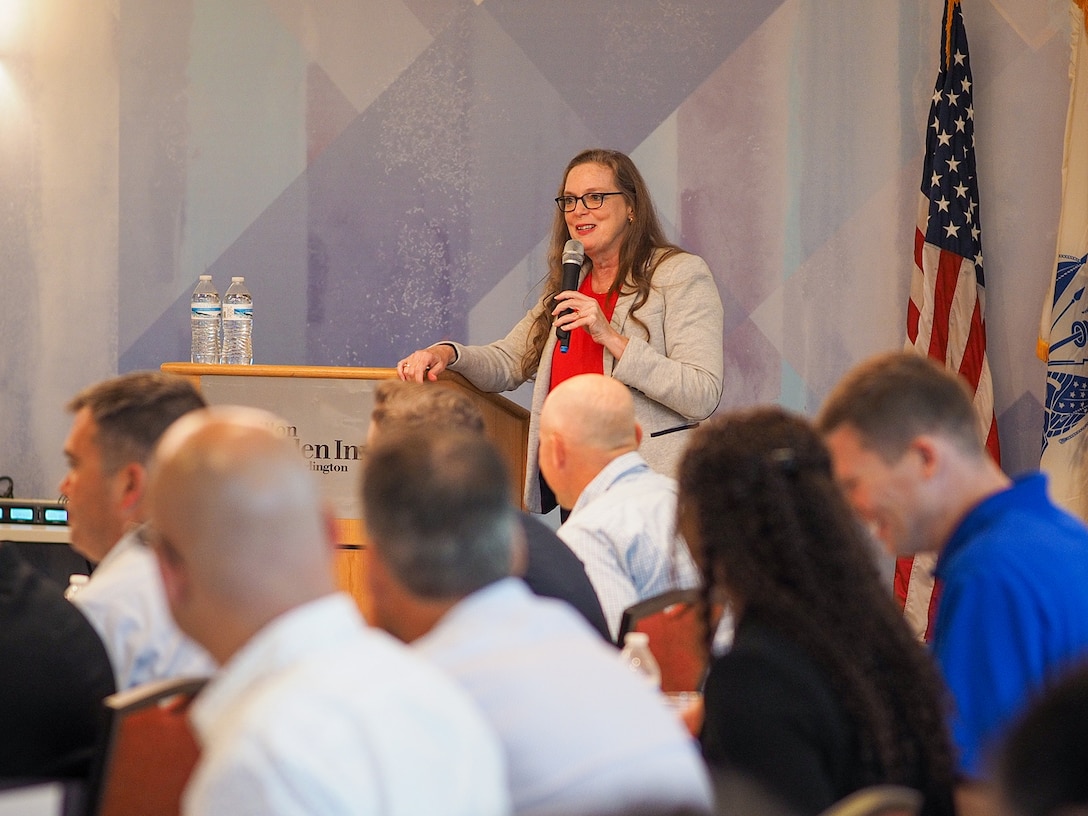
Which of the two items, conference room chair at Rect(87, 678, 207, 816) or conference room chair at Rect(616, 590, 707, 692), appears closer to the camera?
conference room chair at Rect(87, 678, 207, 816)

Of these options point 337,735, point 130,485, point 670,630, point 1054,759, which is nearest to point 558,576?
point 670,630

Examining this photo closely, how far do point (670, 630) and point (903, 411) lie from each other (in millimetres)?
624

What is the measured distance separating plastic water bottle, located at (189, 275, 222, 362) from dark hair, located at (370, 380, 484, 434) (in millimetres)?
2554

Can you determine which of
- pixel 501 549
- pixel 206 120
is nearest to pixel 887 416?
pixel 501 549

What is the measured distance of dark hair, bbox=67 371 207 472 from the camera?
254cm

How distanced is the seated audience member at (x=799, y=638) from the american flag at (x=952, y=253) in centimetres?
411

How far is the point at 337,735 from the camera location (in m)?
1.17

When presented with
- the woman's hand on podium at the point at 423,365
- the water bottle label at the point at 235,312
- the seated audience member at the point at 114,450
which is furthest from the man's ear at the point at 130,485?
the water bottle label at the point at 235,312

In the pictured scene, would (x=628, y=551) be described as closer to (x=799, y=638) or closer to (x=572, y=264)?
(x=799, y=638)

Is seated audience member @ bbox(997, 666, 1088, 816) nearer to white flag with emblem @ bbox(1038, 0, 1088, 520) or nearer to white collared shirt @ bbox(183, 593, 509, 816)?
white collared shirt @ bbox(183, 593, 509, 816)

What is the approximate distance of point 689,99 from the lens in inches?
235

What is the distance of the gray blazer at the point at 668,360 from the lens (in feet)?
14.3

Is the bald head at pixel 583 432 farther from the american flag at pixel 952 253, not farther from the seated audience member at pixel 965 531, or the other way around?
the american flag at pixel 952 253

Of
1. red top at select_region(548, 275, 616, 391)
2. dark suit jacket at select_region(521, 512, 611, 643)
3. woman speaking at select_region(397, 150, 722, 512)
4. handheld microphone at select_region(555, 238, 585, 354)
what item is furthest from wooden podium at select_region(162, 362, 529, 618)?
dark suit jacket at select_region(521, 512, 611, 643)
